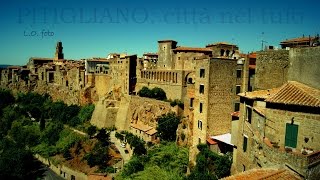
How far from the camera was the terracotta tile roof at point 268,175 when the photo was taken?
11414 millimetres

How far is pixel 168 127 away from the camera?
35.2 meters

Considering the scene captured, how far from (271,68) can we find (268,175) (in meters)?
9.11

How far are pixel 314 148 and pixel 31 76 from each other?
75.8 m

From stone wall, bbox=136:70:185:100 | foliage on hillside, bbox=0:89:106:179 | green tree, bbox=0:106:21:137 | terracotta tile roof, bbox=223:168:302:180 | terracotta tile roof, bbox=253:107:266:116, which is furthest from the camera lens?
green tree, bbox=0:106:21:137

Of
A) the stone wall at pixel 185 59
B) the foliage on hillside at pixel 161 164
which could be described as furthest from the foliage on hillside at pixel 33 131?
the stone wall at pixel 185 59

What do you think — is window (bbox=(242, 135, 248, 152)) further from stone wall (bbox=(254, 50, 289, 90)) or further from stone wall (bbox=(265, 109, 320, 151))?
stone wall (bbox=(254, 50, 289, 90))

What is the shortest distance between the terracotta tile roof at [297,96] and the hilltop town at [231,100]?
5cm

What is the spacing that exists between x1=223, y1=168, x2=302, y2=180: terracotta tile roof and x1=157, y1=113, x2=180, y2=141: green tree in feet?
74.4

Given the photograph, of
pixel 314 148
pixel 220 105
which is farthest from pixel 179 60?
pixel 314 148

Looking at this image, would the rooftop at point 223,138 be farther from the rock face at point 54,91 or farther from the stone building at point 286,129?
the rock face at point 54,91

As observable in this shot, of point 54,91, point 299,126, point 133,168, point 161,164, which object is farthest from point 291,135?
point 54,91

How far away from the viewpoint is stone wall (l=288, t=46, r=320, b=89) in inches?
571

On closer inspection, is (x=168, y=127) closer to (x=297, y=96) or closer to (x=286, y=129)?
(x=286, y=129)

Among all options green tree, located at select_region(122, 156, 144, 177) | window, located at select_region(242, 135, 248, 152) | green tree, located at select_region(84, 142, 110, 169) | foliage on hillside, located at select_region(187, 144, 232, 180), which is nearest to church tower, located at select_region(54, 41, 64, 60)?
green tree, located at select_region(84, 142, 110, 169)
